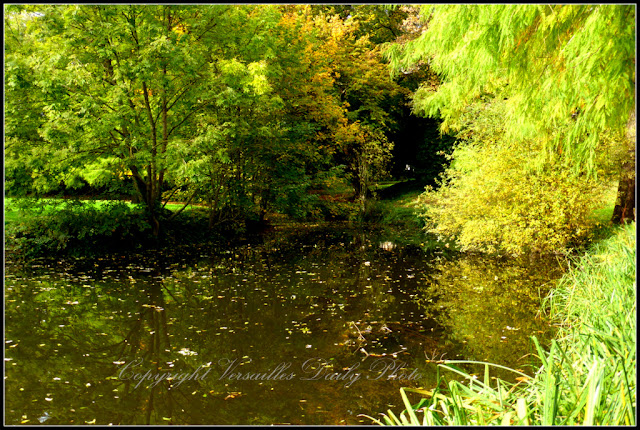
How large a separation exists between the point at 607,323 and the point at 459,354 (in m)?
1.97

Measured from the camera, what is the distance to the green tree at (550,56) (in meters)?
3.80

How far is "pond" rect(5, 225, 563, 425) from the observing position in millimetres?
3842

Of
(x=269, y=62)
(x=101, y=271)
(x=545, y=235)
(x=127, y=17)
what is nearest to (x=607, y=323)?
(x=545, y=235)

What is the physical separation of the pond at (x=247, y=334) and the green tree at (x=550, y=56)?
2355 millimetres

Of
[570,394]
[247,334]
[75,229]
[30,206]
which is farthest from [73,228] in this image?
[570,394]

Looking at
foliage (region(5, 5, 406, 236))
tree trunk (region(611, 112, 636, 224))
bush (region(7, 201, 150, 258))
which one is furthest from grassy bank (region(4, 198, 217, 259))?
tree trunk (region(611, 112, 636, 224))

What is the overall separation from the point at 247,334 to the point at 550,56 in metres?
4.52

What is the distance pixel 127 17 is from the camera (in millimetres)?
10305

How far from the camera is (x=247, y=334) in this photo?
220 inches

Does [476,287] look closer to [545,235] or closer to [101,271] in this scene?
[545,235]

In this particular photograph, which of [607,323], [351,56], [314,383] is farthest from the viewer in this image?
[351,56]

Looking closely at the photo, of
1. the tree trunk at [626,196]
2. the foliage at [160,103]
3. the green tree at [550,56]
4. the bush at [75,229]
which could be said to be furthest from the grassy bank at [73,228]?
the tree trunk at [626,196]

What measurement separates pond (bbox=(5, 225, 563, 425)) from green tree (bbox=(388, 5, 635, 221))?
235cm

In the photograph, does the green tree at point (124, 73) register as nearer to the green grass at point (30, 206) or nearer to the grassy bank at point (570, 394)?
the green grass at point (30, 206)
